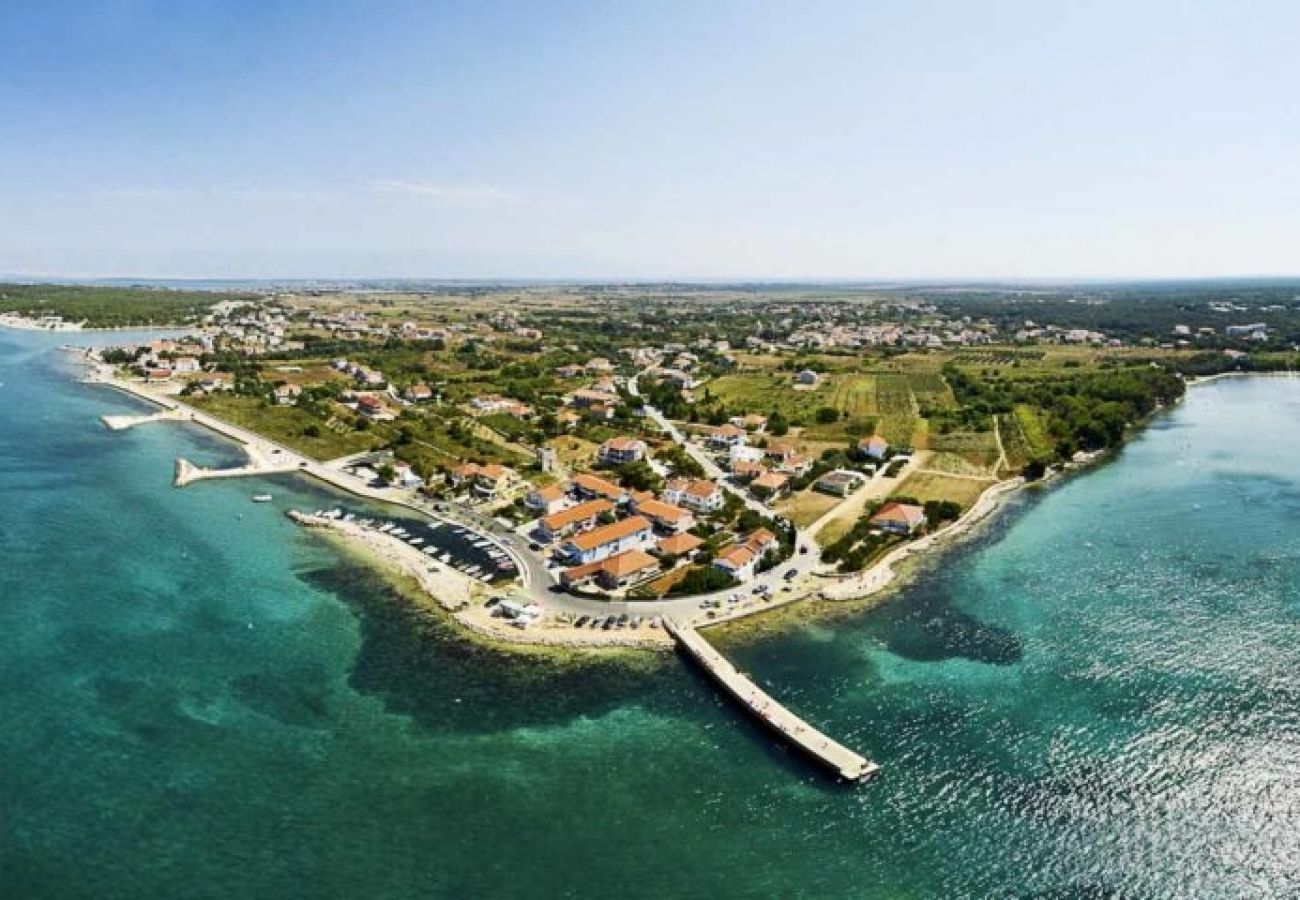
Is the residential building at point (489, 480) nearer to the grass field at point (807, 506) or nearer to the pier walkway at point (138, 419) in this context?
the grass field at point (807, 506)

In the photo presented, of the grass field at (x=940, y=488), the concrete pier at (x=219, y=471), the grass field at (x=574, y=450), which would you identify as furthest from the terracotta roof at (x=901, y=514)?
the concrete pier at (x=219, y=471)

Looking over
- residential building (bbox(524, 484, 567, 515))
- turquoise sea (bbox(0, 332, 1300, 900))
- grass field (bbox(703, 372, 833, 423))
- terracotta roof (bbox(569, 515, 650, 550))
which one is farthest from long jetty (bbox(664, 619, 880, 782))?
grass field (bbox(703, 372, 833, 423))

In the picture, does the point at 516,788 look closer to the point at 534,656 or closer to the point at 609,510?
A: the point at 534,656

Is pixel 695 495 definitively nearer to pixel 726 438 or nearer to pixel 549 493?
pixel 549 493

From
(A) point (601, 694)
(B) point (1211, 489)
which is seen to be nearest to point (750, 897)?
(A) point (601, 694)

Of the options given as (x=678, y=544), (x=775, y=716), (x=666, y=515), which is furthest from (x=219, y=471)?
(x=775, y=716)

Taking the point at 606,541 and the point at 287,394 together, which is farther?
the point at 287,394
